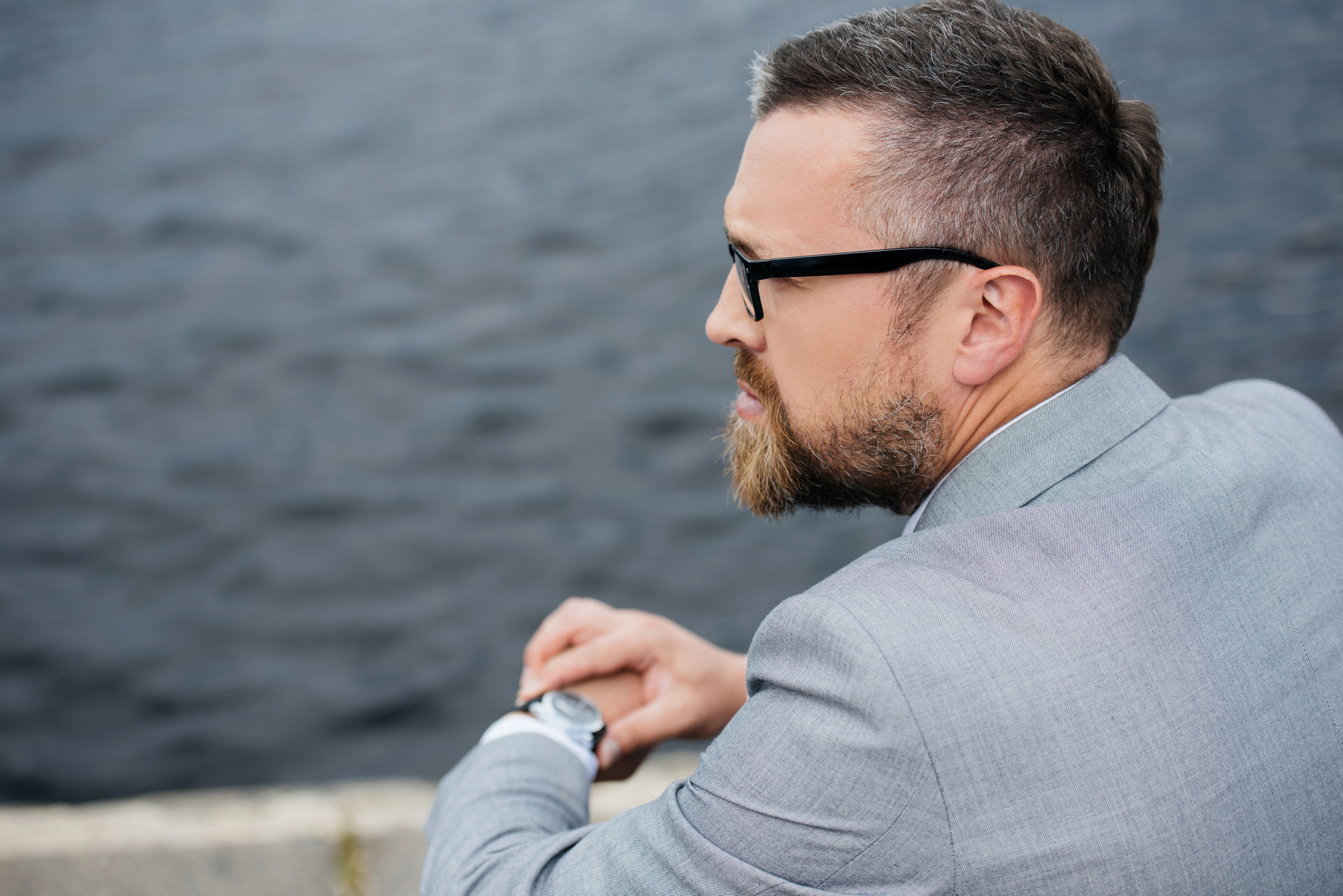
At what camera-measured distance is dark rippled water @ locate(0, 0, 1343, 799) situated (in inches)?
191

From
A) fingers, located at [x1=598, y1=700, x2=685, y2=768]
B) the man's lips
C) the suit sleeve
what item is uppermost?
the man's lips

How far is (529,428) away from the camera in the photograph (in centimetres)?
610

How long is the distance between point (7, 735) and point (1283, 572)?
4.89 metres

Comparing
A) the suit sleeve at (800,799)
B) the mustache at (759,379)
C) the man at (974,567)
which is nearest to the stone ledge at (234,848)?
the man at (974,567)

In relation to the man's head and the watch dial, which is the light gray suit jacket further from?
the watch dial

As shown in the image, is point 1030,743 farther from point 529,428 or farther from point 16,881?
point 529,428

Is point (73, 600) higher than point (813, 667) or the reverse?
the reverse

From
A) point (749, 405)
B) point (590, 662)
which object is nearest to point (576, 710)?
point (590, 662)

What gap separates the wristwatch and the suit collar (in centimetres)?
91

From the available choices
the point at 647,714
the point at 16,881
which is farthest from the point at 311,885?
the point at 647,714

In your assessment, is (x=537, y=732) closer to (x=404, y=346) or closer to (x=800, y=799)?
(x=800, y=799)

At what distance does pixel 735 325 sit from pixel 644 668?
0.83 m

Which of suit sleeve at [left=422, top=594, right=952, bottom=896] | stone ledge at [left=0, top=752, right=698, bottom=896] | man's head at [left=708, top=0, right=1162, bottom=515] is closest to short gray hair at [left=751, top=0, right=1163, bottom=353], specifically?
man's head at [left=708, top=0, right=1162, bottom=515]

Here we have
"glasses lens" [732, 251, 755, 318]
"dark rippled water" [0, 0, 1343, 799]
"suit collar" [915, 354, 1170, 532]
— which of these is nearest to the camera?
"suit collar" [915, 354, 1170, 532]
